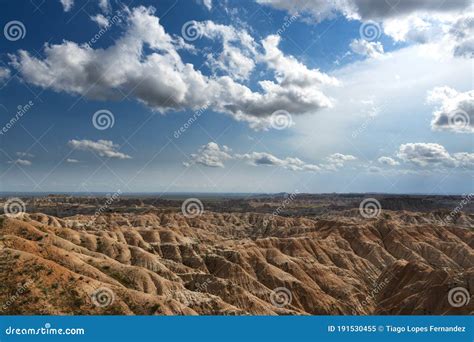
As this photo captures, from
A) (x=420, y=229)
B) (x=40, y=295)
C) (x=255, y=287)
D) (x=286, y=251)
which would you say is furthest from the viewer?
(x=420, y=229)

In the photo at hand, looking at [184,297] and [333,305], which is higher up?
[333,305]

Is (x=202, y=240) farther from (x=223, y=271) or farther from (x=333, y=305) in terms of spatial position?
(x=333, y=305)

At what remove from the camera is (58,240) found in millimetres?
63500

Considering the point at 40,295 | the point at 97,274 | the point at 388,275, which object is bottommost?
the point at 40,295

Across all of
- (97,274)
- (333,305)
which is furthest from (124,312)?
(333,305)

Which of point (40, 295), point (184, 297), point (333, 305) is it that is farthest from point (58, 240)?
point (333, 305)

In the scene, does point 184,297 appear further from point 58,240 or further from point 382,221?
point 382,221

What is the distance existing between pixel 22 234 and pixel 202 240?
244 feet

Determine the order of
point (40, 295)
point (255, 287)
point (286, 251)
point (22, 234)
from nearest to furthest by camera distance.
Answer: point (40, 295) → point (22, 234) → point (255, 287) → point (286, 251)

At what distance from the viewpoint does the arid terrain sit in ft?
140

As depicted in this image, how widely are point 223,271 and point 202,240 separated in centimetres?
4909

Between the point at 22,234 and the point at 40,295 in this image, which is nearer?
the point at 40,295

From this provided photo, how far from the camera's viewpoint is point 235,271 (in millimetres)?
82188

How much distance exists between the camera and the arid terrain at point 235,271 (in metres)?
42.7
